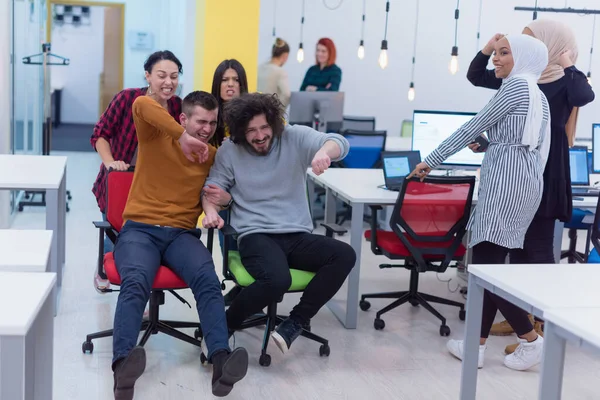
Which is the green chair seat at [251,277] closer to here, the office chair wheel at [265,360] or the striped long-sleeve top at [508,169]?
the office chair wheel at [265,360]

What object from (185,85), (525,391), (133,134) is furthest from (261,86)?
(525,391)

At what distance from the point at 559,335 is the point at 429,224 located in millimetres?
2104

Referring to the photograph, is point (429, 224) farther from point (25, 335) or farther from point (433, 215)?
point (25, 335)

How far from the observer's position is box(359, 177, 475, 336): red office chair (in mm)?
4379

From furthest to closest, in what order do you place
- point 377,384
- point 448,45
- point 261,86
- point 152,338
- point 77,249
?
point 448,45
point 261,86
point 77,249
point 152,338
point 377,384

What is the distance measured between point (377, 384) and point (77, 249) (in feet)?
10.0

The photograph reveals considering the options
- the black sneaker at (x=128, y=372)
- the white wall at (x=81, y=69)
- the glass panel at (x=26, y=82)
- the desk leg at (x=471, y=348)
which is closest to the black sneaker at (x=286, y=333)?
the black sneaker at (x=128, y=372)

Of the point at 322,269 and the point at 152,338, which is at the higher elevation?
the point at 322,269

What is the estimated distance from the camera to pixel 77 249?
6.02 meters

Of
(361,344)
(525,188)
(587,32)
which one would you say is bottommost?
(361,344)

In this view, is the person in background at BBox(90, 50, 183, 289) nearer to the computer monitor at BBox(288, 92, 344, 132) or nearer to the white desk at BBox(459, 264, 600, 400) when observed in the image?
the white desk at BBox(459, 264, 600, 400)

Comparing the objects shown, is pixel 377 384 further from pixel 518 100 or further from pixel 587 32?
pixel 587 32

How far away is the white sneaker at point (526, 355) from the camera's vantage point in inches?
156

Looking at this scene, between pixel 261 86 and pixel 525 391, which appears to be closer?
pixel 525 391
